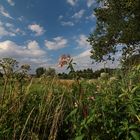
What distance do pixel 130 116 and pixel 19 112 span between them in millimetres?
1659

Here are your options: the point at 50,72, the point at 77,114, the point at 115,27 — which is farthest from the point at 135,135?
the point at 115,27

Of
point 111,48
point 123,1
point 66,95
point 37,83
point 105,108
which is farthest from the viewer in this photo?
point 111,48

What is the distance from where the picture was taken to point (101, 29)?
37.9 m

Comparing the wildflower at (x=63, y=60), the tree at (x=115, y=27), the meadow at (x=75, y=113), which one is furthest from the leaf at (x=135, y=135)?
the tree at (x=115, y=27)

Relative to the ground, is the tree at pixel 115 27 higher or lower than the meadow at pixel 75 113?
higher

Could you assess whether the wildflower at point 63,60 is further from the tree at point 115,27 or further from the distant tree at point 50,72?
the tree at point 115,27

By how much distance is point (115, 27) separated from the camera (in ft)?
117

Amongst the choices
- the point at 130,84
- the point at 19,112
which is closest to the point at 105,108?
the point at 130,84

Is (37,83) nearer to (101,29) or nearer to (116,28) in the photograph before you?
(116,28)

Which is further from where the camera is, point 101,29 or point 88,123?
point 101,29

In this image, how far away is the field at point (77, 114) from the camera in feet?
15.3

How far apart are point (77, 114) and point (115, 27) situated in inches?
1219

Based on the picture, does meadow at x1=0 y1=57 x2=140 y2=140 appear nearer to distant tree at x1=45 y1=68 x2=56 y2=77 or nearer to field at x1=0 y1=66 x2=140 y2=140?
field at x1=0 y1=66 x2=140 y2=140

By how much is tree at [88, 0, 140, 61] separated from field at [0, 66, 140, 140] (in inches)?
1058
